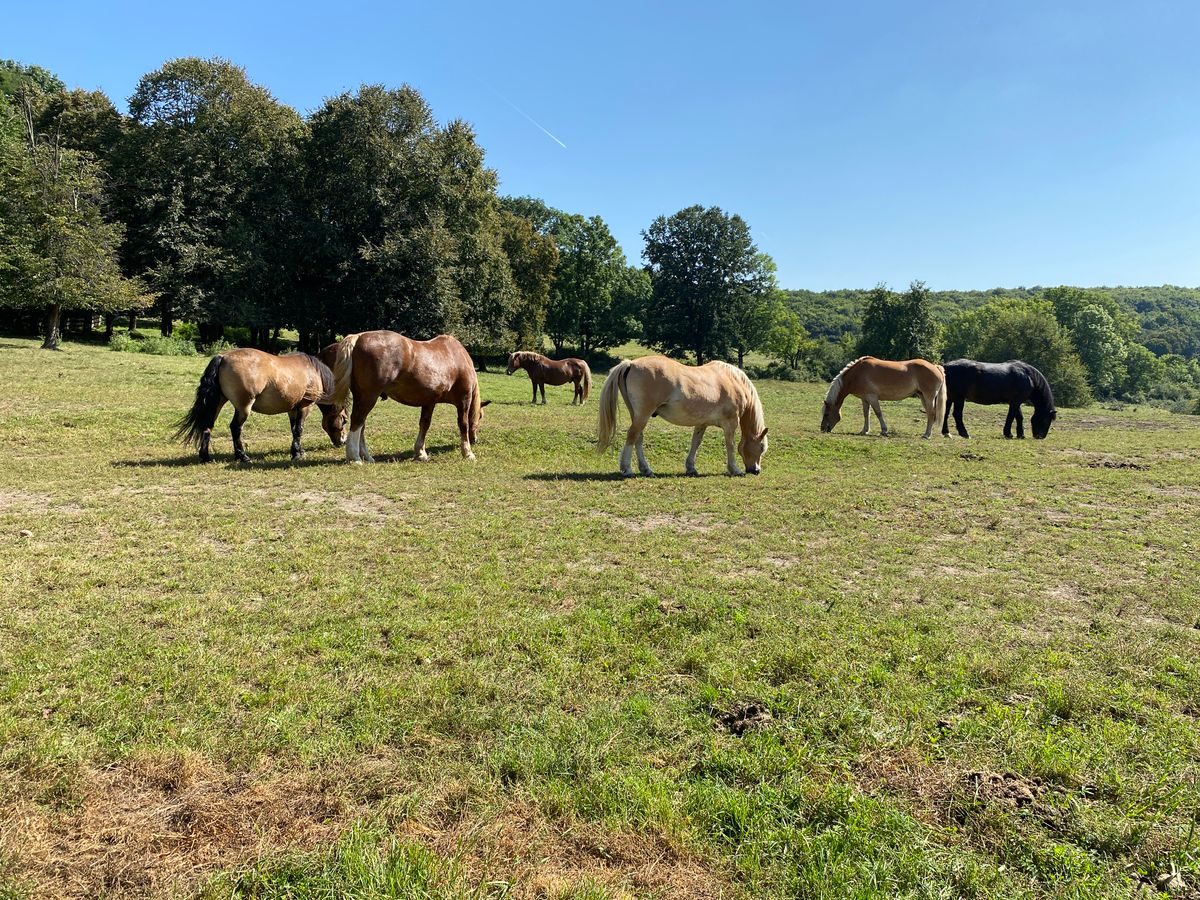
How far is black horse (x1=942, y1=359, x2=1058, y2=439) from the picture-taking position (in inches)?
677

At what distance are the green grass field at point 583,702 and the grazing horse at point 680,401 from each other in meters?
3.07

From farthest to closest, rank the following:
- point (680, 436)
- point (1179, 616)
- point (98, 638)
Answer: point (680, 436), point (1179, 616), point (98, 638)

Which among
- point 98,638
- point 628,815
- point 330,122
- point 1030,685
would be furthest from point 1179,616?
A: point 330,122

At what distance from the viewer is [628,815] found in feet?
7.86

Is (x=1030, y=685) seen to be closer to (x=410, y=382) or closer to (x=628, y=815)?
(x=628, y=815)

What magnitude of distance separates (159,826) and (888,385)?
18.0 meters

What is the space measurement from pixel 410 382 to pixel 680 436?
21.3 feet

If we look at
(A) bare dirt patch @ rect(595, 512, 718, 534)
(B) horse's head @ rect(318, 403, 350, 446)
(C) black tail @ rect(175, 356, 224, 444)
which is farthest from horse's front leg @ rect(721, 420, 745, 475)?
(C) black tail @ rect(175, 356, 224, 444)

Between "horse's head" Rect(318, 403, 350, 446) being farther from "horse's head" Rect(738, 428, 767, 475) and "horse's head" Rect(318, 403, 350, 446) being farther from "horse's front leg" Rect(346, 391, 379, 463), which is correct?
"horse's head" Rect(738, 428, 767, 475)

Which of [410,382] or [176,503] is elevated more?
[410,382]

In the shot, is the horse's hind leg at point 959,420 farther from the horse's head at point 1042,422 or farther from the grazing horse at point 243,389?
the grazing horse at point 243,389

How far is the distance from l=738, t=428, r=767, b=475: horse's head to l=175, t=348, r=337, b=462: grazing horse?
811cm

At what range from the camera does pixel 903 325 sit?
50.8 meters

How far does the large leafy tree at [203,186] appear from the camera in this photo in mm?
29672
